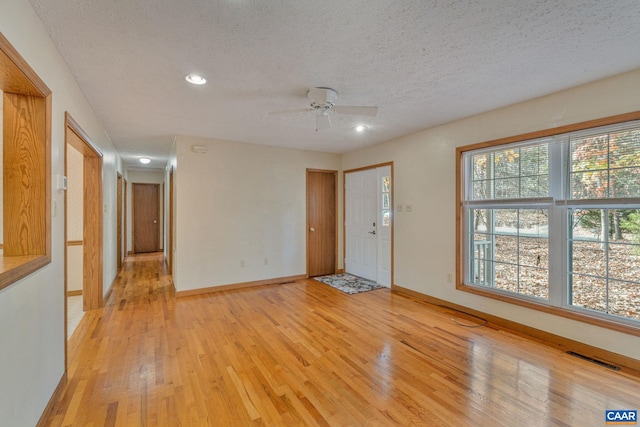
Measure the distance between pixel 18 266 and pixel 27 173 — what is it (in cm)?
64

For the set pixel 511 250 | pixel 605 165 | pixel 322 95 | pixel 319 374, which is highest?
pixel 322 95

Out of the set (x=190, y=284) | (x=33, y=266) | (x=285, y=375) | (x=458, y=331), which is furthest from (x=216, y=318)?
(x=458, y=331)

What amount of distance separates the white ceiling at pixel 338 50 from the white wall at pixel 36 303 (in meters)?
0.18

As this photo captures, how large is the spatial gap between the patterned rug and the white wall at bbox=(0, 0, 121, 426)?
11.2 feet

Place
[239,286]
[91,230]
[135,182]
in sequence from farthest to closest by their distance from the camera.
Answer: [135,182] → [239,286] → [91,230]

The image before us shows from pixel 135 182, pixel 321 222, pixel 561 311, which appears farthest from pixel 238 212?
pixel 135 182

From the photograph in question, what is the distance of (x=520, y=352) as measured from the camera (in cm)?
260

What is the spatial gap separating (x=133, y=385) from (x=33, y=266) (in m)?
1.12

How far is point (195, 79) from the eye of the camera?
2.45 metres

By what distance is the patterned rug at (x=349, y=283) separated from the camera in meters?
4.64

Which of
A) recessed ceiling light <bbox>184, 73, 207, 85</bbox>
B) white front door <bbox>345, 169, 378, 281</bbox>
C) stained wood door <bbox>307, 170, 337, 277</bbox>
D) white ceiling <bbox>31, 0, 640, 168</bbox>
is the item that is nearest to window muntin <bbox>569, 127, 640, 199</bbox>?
white ceiling <bbox>31, 0, 640, 168</bbox>

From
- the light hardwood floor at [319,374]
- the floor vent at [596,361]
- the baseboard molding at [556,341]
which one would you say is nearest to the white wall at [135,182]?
the light hardwood floor at [319,374]

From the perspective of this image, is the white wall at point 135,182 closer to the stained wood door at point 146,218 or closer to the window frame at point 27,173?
the stained wood door at point 146,218

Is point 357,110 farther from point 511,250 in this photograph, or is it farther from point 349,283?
point 349,283
